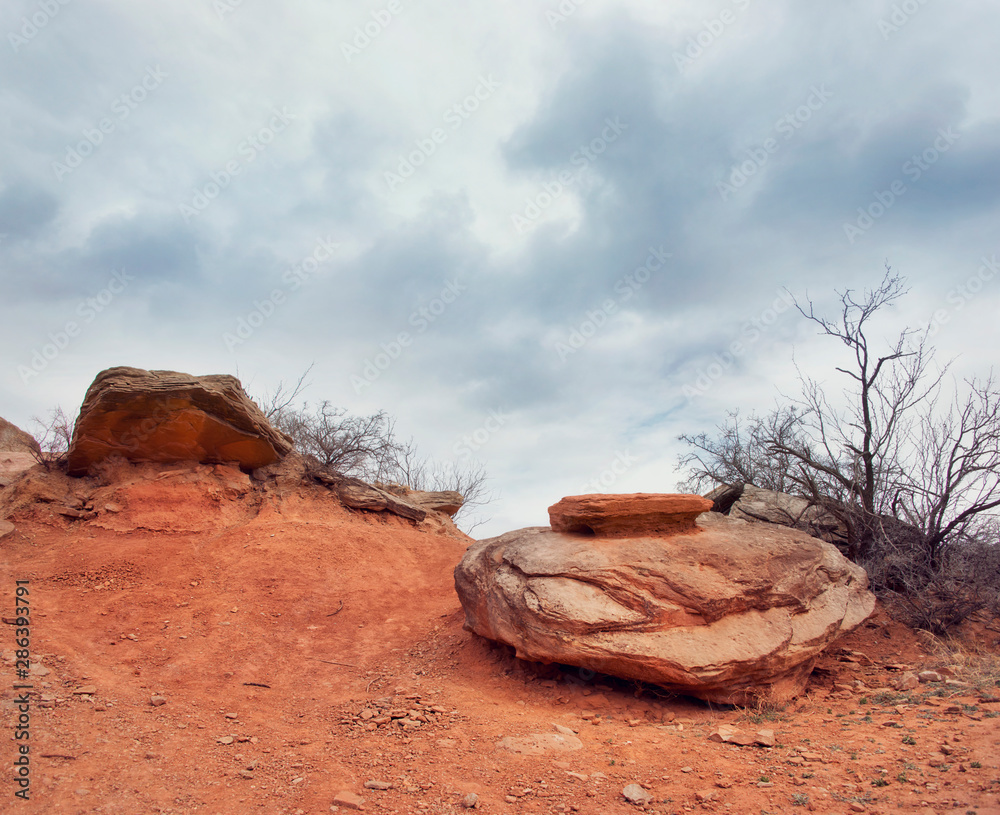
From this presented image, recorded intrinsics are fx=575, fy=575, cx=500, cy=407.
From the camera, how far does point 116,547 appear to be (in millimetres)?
8219

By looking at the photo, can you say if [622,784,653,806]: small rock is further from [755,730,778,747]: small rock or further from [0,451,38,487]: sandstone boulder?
[0,451,38,487]: sandstone boulder

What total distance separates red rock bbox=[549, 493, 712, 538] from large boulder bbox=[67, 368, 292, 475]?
6.15 m

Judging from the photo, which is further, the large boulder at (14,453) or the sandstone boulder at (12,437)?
the sandstone boulder at (12,437)

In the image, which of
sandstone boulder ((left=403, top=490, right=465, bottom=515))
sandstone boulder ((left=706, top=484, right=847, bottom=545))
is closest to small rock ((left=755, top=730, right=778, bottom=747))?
sandstone boulder ((left=706, top=484, right=847, bottom=545))

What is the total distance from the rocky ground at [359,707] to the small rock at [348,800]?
0.01m

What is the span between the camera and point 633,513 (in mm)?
6562

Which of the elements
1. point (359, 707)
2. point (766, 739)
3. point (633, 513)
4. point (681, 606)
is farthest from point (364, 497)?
point (766, 739)

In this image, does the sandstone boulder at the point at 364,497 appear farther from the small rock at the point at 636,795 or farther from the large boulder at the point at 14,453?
the small rock at the point at 636,795

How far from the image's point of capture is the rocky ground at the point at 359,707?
366 centimetres

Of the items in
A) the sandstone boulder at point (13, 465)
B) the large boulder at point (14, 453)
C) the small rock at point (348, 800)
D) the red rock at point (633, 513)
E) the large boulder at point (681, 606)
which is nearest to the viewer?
the small rock at point (348, 800)

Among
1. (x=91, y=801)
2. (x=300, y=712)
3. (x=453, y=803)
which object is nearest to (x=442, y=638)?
(x=300, y=712)

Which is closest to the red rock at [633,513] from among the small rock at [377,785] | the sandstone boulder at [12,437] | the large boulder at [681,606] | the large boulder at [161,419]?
the large boulder at [681,606]

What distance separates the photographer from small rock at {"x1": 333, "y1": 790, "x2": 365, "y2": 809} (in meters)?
3.59

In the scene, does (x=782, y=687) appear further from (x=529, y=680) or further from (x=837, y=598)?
(x=529, y=680)
